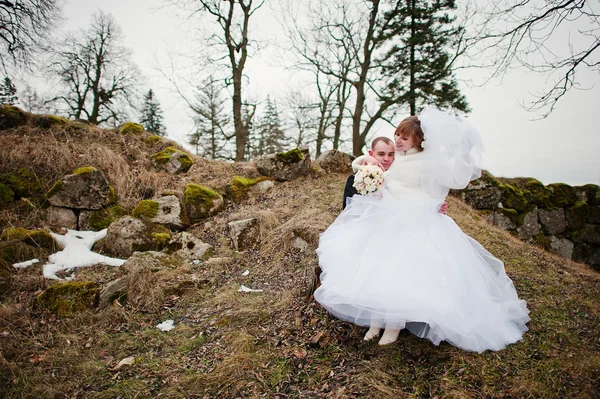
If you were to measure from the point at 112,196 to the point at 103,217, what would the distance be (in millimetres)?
530

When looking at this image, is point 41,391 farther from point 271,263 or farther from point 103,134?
point 103,134

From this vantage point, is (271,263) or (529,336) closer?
(529,336)

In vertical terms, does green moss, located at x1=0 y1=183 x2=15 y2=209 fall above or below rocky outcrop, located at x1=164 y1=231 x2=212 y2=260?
above

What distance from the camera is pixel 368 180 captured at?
285 centimetres

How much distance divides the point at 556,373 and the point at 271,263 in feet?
12.3

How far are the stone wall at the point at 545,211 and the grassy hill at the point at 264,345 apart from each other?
3982 mm

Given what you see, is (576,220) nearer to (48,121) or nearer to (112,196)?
(112,196)

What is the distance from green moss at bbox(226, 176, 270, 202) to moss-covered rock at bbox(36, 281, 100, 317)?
397 cm

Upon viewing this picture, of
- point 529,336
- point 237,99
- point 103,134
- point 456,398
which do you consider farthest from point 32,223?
point 237,99

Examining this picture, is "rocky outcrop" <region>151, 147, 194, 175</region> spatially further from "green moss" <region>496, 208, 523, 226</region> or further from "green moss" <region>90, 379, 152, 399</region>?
"green moss" <region>496, 208, 523, 226</region>

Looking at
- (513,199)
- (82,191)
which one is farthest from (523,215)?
(82,191)

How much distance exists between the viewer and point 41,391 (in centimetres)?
259

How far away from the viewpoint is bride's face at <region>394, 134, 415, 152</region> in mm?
2969

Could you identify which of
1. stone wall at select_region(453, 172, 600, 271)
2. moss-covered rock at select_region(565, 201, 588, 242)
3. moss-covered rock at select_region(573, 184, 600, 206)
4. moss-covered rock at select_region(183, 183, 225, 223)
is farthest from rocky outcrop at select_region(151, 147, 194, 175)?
moss-covered rock at select_region(573, 184, 600, 206)
